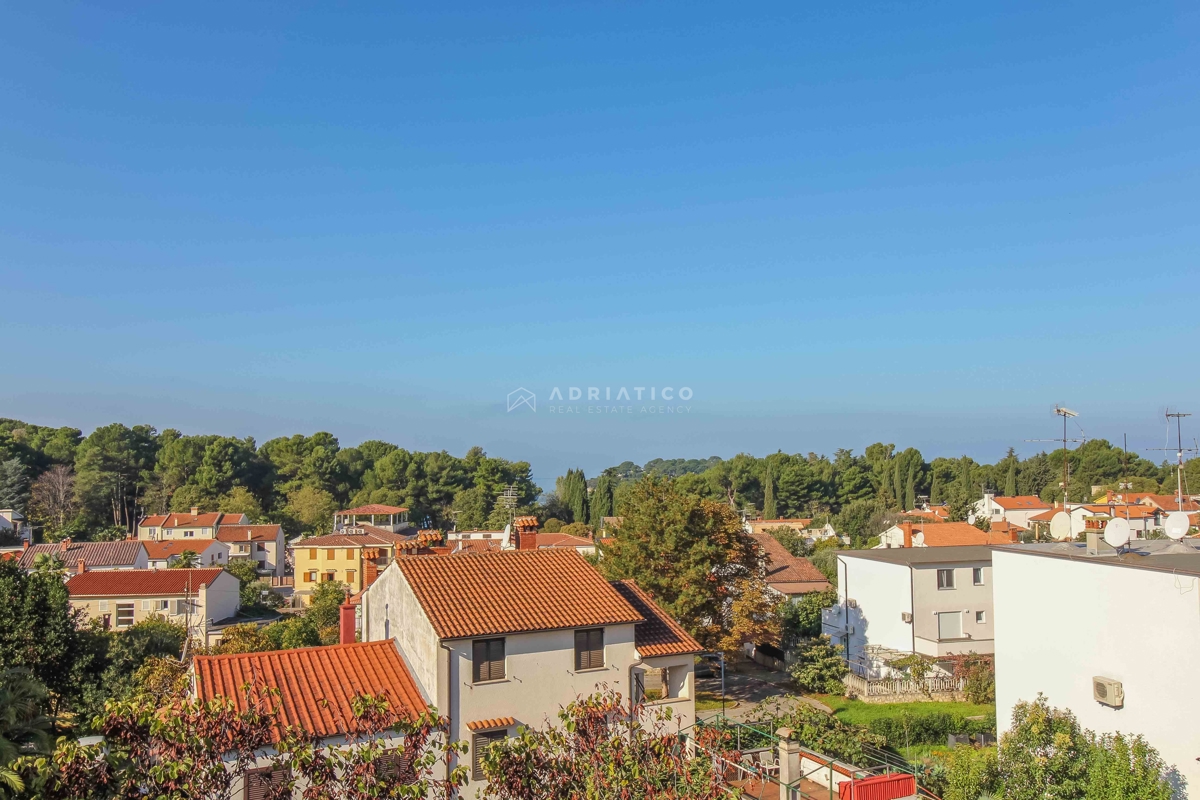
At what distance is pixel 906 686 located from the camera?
3209 cm

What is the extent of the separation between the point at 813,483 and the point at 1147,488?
38.1m

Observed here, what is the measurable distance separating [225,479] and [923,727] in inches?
3314

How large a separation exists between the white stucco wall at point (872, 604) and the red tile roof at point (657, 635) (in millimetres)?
17705

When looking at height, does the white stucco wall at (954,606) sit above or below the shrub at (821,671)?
above

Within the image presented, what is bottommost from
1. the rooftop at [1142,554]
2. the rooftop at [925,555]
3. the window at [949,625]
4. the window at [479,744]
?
the window at [949,625]

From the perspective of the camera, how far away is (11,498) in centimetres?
8162

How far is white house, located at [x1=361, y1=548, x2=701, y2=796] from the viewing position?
55.4ft

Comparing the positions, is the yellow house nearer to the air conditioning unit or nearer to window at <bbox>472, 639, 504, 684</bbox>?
window at <bbox>472, 639, 504, 684</bbox>

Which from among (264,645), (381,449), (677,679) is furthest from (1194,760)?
(381,449)

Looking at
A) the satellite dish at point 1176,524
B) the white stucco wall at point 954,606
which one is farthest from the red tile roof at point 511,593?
the white stucco wall at point 954,606

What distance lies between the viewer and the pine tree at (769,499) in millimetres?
107506

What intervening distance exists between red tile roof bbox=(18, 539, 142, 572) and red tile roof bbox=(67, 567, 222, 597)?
424 inches

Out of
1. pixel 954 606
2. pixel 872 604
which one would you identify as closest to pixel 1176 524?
pixel 954 606

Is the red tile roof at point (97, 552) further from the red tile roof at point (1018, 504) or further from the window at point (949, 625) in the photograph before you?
the red tile roof at point (1018, 504)
